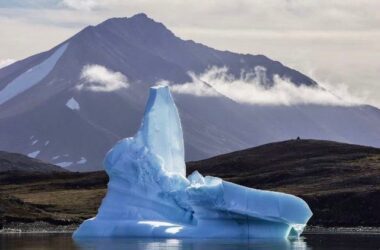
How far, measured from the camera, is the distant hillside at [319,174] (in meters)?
126

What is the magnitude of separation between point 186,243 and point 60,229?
32898 millimetres

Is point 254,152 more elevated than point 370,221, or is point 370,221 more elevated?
point 254,152

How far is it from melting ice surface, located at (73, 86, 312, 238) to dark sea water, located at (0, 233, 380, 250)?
0.87 m

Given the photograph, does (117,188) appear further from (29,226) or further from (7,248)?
(29,226)

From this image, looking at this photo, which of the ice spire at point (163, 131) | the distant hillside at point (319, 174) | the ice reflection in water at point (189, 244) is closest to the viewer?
the ice reflection in water at point (189, 244)

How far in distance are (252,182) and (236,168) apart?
16590 millimetres

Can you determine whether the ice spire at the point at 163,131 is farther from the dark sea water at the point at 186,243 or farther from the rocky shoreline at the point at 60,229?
the rocky shoreline at the point at 60,229

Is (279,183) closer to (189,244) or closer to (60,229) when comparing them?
(60,229)

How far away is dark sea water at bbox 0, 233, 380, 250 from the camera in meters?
82.6

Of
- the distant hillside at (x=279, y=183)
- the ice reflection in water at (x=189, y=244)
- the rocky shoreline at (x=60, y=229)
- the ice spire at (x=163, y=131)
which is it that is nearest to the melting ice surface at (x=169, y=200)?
the ice spire at (x=163, y=131)

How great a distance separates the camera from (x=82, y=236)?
9188 cm

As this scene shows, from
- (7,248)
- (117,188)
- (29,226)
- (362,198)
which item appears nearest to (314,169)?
(362,198)

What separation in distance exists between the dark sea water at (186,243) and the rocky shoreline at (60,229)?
46.0 ft

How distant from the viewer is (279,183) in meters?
149
